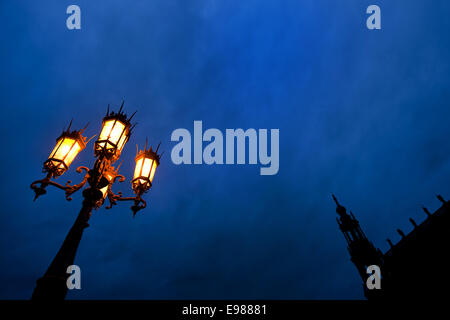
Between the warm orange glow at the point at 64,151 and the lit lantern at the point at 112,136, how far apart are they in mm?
675

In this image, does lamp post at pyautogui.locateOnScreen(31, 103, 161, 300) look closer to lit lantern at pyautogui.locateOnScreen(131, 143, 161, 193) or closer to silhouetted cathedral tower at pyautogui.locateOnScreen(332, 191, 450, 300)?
lit lantern at pyautogui.locateOnScreen(131, 143, 161, 193)

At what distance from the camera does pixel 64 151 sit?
543cm

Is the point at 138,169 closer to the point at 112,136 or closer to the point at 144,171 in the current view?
the point at 144,171

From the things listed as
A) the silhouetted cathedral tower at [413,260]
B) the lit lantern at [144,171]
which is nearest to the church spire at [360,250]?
the silhouetted cathedral tower at [413,260]

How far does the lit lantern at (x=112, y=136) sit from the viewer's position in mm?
5410

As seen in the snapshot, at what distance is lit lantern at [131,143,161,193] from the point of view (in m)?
5.99

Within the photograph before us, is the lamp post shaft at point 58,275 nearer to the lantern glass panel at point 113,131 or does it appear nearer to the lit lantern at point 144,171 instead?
the lit lantern at point 144,171

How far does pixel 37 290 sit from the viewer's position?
313cm

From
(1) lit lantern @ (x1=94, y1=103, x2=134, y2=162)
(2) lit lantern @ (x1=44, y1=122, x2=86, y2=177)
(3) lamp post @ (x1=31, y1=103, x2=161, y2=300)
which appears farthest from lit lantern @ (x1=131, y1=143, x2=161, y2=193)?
(2) lit lantern @ (x1=44, y1=122, x2=86, y2=177)

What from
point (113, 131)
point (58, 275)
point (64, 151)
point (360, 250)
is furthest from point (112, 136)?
point (360, 250)

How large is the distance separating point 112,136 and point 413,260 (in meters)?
39.9
